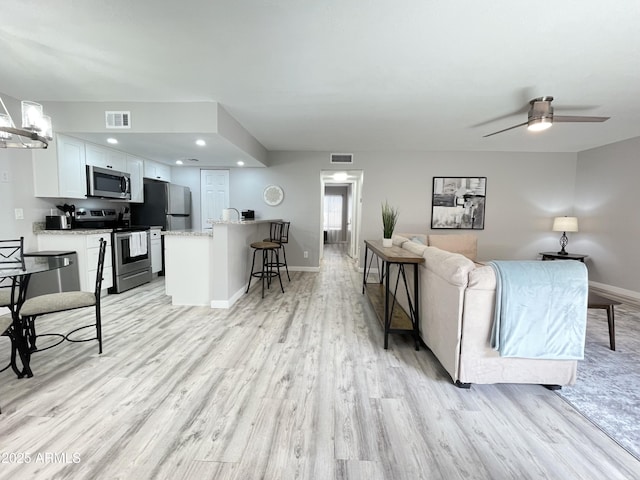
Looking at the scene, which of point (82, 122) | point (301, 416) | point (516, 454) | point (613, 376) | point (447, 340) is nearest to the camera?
point (516, 454)

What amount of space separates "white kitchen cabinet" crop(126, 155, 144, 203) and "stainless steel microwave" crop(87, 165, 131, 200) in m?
0.14

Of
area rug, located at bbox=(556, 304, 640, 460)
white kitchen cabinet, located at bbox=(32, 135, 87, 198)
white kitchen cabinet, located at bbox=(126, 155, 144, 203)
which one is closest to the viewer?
area rug, located at bbox=(556, 304, 640, 460)

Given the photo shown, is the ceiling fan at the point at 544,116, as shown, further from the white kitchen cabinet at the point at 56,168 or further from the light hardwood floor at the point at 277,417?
the white kitchen cabinet at the point at 56,168

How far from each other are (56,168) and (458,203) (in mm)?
6338

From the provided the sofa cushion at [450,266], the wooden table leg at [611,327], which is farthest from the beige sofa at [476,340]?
the wooden table leg at [611,327]

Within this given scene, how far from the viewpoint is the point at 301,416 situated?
161 cm

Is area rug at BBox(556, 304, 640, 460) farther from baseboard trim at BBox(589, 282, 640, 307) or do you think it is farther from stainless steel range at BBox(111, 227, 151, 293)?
stainless steel range at BBox(111, 227, 151, 293)

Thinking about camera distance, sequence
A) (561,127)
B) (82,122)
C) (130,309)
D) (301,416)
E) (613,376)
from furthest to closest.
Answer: (561,127) → (130,309) → (82,122) → (613,376) → (301,416)

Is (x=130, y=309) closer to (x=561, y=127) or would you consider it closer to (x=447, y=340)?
(x=447, y=340)

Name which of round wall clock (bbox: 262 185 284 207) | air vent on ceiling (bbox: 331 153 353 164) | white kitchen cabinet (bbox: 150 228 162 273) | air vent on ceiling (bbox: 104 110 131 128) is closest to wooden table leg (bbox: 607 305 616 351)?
air vent on ceiling (bbox: 331 153 353 164)

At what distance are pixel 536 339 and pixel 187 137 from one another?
392cm

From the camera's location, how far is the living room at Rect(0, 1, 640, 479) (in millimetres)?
1377

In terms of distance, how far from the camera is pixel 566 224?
4812 mm

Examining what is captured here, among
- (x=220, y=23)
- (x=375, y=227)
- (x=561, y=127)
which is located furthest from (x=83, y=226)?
(x=561, y=127)
